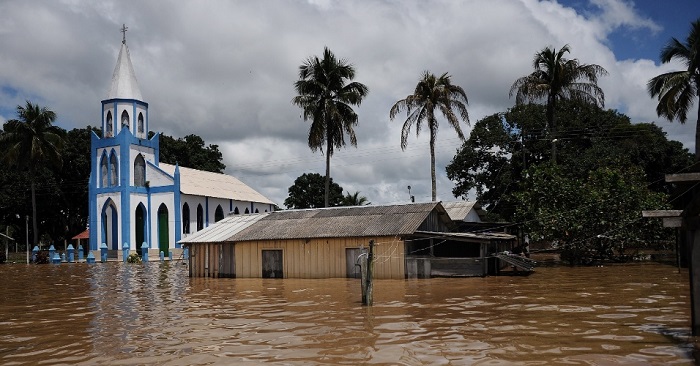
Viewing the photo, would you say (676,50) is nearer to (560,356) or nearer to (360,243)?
(360,243)

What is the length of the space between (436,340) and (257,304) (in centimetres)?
756

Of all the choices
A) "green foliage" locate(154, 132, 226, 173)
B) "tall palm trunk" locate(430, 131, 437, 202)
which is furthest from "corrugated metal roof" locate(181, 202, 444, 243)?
"green foliage" locate(154, 132, 226, 173)

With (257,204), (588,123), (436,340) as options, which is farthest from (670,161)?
(436,340)

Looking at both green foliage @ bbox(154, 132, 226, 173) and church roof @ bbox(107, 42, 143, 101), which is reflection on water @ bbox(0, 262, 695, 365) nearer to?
church roof @ bbox(107, 42, 143, 101)

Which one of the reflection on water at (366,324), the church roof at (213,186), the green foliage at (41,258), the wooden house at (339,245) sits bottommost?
the green foliage at (41,258)

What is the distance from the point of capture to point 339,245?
25484 millimetres

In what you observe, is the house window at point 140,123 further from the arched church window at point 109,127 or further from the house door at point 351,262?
the house door at point 351,262

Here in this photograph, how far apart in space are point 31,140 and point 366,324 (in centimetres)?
4849

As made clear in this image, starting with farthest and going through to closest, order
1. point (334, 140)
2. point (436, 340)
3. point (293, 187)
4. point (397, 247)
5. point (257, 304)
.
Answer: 1. point (293, 187)
2. point (334, 140)
3. point (397, 247)
4. point (257, 304)
5. point (436, 340)

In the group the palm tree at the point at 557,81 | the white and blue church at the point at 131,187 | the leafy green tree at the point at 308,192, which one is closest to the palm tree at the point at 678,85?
the palm tree at the point at 557,81

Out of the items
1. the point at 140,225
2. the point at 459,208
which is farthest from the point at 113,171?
the point at 459,208

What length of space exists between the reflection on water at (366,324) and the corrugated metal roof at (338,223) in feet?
8.98

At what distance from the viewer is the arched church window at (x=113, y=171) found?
52312 millimetres

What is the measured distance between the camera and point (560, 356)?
31.8ft
